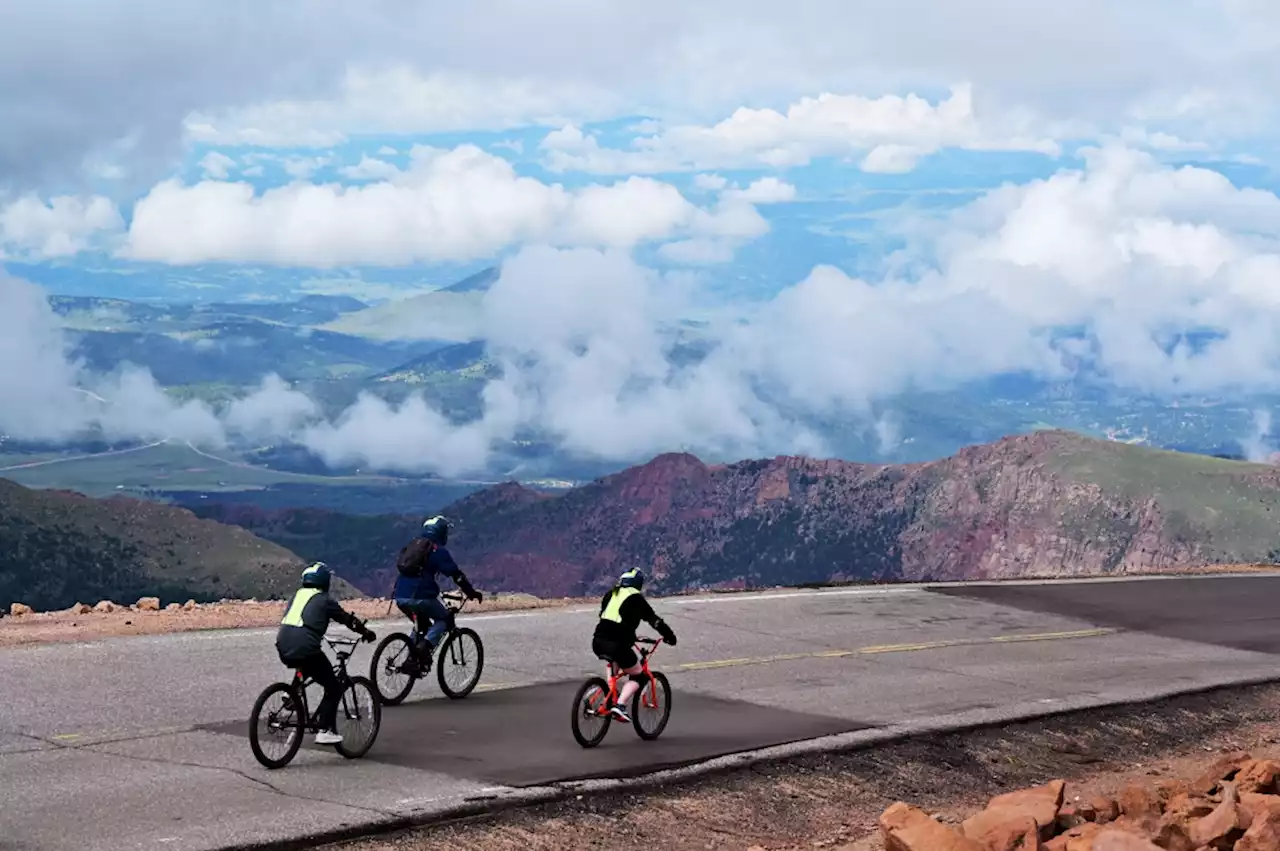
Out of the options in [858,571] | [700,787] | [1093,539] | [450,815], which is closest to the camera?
[450,815]

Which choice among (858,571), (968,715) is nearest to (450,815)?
(968,715)

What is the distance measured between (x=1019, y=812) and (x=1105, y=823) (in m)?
1.32

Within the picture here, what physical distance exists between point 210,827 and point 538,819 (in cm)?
260

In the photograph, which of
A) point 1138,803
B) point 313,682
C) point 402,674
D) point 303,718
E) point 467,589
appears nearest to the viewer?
point 1138,803

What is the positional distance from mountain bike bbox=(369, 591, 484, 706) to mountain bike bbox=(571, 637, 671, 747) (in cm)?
220

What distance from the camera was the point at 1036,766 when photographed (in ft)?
59.7

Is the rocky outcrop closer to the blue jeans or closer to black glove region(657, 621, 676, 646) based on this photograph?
black glove region(657, 621, 676, 646)

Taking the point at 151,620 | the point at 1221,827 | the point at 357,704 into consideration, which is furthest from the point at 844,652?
the point at 1221,827

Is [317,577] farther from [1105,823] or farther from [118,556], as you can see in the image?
[118,556]

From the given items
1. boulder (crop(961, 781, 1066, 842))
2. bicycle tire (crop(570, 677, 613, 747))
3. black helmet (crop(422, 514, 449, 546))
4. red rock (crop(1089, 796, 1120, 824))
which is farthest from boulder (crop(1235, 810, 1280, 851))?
black helmet (crop(422, 514, 449, 546))

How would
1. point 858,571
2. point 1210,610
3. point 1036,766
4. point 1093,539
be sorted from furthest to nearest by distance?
point 858,571, point 1093,539, point 1210,610, point 1036,766

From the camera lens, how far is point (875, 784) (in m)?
16.4

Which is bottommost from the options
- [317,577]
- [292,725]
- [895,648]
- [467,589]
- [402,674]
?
[895,648]

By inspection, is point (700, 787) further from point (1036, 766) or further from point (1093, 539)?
point (1093, 539)
